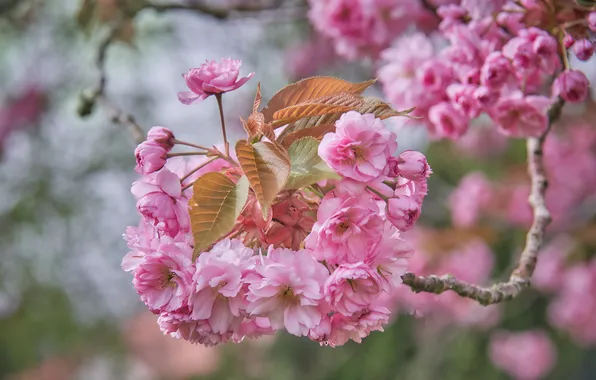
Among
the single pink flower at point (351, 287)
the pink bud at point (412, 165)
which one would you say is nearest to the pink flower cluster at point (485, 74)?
the pink bud at point (412, 165)

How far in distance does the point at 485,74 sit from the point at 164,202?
2.31 ft


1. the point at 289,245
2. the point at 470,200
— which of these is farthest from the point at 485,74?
the point at 470,200

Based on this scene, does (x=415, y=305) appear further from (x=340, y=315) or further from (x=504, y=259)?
(x=504, y=259)

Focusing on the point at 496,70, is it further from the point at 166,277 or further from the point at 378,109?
the point at 166,277

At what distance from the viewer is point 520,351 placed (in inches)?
171

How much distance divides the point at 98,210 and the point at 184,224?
470 centimetres

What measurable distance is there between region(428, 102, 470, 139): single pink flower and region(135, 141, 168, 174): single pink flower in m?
0.71

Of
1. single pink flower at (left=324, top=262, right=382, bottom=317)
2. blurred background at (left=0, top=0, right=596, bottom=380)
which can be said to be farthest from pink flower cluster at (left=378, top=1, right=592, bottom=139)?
blurred background at (left=0, top=0, right=596, bottom=380)

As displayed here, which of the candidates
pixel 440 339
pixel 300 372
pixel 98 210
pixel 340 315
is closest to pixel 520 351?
pixel 440 339

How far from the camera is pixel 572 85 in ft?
4.13

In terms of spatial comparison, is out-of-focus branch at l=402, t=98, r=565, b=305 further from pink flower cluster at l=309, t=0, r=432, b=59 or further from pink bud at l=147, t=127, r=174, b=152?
pink flower cluster at l=309, t=0, r=432, b=59

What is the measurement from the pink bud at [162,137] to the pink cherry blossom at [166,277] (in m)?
0.14

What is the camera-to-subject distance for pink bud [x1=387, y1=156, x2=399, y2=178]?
86 cm

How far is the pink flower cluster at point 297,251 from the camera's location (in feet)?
2.70
